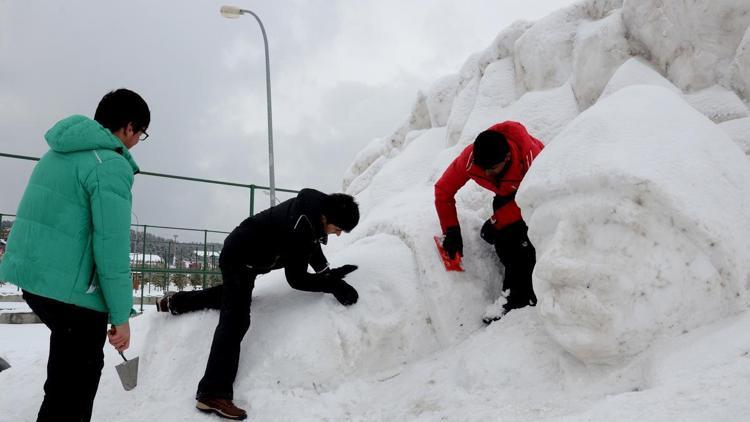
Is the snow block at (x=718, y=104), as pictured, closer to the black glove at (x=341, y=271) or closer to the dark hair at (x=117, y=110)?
the black glove at (x=341, y=271)

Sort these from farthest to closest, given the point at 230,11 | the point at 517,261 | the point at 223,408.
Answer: the point at 230,11, the point at 517,261, the point at 223,408

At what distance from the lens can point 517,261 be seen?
300 centimetres

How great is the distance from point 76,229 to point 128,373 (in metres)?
1.34

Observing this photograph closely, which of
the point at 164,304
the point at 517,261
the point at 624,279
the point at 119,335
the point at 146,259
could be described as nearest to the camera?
the point at 119,335

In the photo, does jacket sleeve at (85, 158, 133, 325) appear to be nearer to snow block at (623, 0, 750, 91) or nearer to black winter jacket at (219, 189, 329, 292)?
black winter jacket at (219, 189, 329, 292)

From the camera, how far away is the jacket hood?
1865 millimetres

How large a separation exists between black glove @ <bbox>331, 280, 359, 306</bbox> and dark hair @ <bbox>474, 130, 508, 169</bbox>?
42.9 inches

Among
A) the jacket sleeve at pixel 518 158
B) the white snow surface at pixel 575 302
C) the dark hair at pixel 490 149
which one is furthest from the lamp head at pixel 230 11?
the dark hair at pixel 490 149

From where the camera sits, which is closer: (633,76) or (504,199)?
(504,199)

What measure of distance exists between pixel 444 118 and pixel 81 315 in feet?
17.6

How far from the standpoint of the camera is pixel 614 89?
3.90 metres

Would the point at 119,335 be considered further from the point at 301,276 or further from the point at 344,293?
the point at 344,293

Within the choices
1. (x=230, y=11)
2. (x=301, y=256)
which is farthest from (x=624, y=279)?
(x=230, y=11)

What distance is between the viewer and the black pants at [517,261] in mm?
2919
